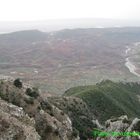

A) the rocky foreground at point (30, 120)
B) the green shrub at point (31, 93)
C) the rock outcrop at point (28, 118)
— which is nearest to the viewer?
the rock outcrop at point (28, 118)

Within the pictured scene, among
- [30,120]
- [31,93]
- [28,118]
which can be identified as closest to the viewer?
[28,118]

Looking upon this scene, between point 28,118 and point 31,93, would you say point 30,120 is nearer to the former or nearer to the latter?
point 28,118

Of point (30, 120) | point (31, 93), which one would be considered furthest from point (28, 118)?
point (31, 93)

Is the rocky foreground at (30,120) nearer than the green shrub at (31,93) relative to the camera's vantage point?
Yes

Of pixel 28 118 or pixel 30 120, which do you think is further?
pixel 30 120

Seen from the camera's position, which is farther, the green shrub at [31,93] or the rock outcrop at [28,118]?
the green shrub at [31,93]

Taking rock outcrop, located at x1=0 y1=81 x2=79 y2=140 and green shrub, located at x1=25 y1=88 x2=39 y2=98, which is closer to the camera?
rock outcrop, located at x1=0 y1=81 x2=79 y2=140

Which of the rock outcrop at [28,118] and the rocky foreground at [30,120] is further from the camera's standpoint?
the rocky foreground at [30,120]

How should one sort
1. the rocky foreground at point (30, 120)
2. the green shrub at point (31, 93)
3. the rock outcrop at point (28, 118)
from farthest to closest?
the green shrub at point (31, 93) < the rocky foreground at point (30, 120) < the rock outcrop at point (28, 118)

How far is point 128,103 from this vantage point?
162 meters

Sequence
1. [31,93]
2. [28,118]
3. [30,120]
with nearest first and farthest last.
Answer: [28,118]
[30,120]
[31,93]

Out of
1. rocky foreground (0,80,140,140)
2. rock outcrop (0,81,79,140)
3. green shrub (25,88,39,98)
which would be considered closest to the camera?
rock outcrop (0,81,79,140)

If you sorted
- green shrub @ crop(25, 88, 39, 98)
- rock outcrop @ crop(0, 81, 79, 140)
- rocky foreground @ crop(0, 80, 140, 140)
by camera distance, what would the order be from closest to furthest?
1. rock outcrop @ crop(0, 81, 79, 140)
2. rocky foreground @ crop(0, 80, 140, 140)
3. green shrub @ crop(25, 88, 39, 98)

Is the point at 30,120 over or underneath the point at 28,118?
underneath
